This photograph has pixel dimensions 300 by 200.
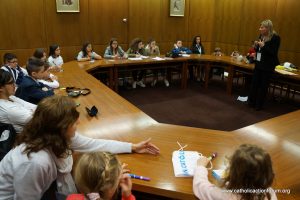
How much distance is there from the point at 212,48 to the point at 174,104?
160 inches

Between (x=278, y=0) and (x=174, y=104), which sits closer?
(x=174, y=104)

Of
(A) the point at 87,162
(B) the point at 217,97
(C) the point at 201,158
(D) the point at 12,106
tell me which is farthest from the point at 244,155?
(B) the point at 217,97

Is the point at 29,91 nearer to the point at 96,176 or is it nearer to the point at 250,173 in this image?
the point at 96,176

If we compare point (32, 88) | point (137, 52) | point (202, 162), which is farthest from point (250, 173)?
point (137, 52)

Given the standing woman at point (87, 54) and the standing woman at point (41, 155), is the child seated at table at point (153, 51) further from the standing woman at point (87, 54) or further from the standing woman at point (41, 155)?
the standing woman at point (41, 155)

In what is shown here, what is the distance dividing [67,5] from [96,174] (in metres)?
6.07

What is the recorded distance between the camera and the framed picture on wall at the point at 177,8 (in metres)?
7.73

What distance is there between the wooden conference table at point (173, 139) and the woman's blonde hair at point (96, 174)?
0.38 m

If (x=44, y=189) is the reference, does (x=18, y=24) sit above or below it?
above

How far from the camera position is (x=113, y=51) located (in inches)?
246

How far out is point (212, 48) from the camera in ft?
28.4

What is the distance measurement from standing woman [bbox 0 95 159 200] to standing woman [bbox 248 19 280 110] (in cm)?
394

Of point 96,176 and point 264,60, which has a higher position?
point 264,60

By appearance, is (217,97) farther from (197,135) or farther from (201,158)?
(201,158)
